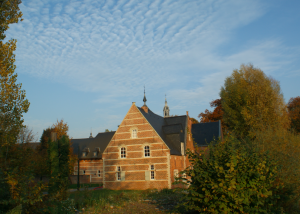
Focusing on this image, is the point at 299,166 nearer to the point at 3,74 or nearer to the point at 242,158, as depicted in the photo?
the point at 242,158

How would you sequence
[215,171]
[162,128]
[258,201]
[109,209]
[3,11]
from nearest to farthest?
[258,201]
[215,171]
[3,11]
[109,209]
[162,128]

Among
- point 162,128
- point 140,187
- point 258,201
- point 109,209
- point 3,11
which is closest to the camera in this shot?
point 258,201

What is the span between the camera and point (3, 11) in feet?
32.0

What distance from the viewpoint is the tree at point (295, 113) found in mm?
34197

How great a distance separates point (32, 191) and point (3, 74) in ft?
17.0

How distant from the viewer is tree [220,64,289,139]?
27.6m

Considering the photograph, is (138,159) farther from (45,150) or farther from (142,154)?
(45,150)

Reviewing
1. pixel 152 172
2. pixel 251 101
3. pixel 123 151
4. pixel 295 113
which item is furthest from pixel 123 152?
pixel 295 113

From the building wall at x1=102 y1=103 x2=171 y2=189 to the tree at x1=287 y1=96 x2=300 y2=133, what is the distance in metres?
20.3

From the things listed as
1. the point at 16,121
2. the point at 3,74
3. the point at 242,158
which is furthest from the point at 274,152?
the point at 3,74

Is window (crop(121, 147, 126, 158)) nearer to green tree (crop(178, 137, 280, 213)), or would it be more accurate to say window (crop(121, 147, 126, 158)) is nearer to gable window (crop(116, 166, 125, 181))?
gable window (crop(116, 166, 125, 181))

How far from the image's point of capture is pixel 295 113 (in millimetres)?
35312

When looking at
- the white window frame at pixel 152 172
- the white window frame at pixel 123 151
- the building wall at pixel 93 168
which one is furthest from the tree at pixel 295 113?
the building wall at pixel 93 168

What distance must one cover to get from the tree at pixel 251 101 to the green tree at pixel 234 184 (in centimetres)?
2120
